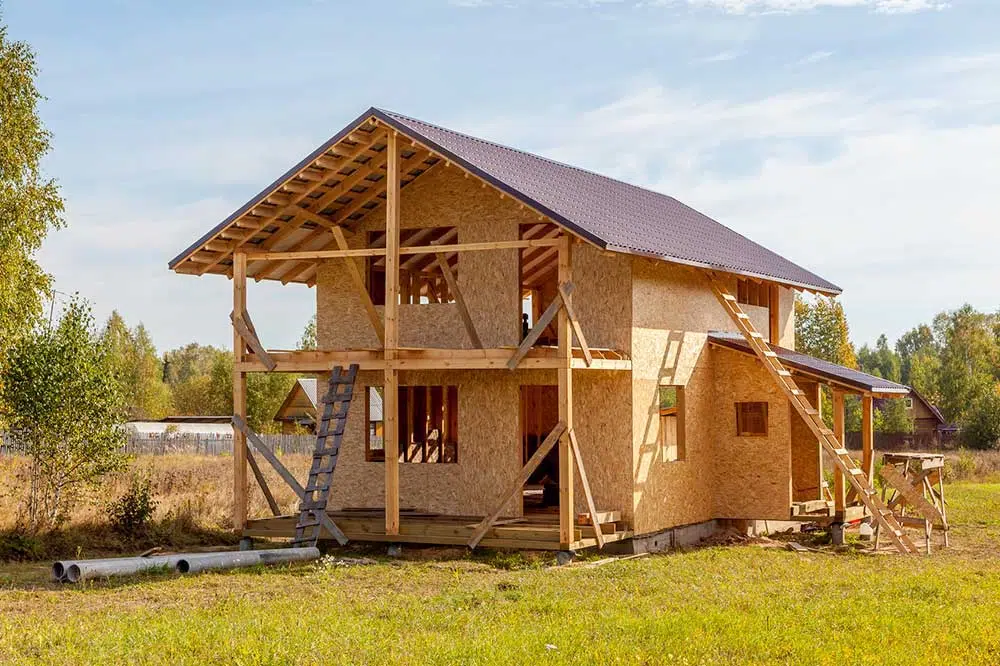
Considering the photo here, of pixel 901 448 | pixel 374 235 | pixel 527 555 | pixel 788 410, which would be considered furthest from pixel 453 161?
pixel 901 448

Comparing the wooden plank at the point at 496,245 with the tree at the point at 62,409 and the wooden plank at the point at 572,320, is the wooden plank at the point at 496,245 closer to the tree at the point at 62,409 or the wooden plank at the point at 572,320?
the wooden plank at the point at 572,320

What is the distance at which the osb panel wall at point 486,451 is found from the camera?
766 inches

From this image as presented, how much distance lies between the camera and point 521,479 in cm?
Answer: 1811

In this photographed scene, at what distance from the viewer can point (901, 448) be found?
5253 cm

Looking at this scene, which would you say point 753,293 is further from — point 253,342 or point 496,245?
point 253,342

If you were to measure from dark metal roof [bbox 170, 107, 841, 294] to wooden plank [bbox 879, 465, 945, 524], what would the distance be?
14.6 feet

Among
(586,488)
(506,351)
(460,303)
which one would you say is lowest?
(586,488)

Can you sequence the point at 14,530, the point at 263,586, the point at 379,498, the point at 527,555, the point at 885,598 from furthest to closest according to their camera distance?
1. the point at 379,498
2. the point at 14,530
3. the point at 527,555
4. the point at 263,586
5. the point at 885,598

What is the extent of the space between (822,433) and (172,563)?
10479 millimetres

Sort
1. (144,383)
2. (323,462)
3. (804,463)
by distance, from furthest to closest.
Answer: (144,383) < (804,463) < (323,462)

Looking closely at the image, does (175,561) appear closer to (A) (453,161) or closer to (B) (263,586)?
(B) (263,586)

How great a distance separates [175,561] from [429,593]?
4033mm

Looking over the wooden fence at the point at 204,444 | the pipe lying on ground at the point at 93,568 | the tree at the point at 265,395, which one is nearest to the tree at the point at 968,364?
the wooden fence at the point at 204,444

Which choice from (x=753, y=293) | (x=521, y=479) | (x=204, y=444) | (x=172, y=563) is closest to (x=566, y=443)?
(x=521, y=479)
